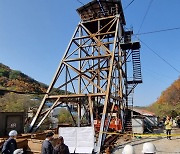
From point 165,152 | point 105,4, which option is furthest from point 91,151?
point 105,4

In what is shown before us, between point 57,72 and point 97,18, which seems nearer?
point 57,72

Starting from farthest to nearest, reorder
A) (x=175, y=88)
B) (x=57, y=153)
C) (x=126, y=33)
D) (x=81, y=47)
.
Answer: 1. (x=175, y=88)
2. (x=126, y=33)
3. (x=81, y=47)
4. (x=57, y=153)

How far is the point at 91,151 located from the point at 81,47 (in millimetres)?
11217

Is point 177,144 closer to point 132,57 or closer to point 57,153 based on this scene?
point 57,153

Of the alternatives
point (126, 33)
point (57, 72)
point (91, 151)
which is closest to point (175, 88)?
point (126, 33)

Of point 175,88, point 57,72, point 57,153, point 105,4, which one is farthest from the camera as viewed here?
point 175,88

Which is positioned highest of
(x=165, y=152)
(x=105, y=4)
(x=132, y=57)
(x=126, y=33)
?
(x=105, y=4)

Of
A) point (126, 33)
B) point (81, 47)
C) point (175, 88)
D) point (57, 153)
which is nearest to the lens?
point (57, 153)

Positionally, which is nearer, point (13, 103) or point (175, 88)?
point (13, 103)

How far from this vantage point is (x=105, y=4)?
2120 centimetres

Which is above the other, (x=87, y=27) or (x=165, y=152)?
(x=87, y=27)

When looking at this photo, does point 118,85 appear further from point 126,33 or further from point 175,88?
point 175,88

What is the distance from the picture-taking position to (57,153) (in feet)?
18.5

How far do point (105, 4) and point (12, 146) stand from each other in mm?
17877
